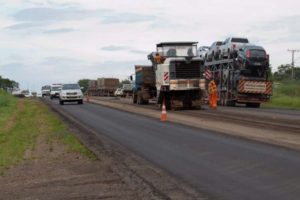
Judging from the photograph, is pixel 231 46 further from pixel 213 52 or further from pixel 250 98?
pixel 250 98

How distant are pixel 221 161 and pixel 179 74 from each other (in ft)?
69.6

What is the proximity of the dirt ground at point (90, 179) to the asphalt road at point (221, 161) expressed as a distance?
0.43 meters

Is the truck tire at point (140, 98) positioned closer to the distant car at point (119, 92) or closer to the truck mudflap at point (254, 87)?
the truck mudflap at point (254, 87)

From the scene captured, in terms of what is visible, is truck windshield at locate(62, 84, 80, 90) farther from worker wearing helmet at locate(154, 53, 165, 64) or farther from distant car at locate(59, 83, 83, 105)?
worker wearing helmet at locate(154, 53, 165, 64)

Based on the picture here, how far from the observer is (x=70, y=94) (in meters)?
48.0

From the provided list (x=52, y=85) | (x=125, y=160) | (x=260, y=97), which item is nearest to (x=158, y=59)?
(x=260, y=97)

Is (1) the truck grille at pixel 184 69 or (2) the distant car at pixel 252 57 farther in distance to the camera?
(2) the distant car at pixel 252 57

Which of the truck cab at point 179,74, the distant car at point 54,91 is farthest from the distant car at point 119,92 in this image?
the truck cab at point 179,74

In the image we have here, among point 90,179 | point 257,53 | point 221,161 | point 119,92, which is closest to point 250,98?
point 257,53

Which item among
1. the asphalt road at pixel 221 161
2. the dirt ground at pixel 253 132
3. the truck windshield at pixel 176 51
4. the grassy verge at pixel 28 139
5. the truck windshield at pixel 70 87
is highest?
the truck windshield at pixel 176 51

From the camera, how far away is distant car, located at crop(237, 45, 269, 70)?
3825 centimetres

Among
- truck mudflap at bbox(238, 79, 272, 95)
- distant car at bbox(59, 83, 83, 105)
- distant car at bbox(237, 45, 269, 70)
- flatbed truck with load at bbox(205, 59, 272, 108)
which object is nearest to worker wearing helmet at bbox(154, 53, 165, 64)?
distant car at bbox(237, 45, 269, 70)

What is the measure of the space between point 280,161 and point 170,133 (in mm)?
7252

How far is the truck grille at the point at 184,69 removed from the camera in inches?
1304
